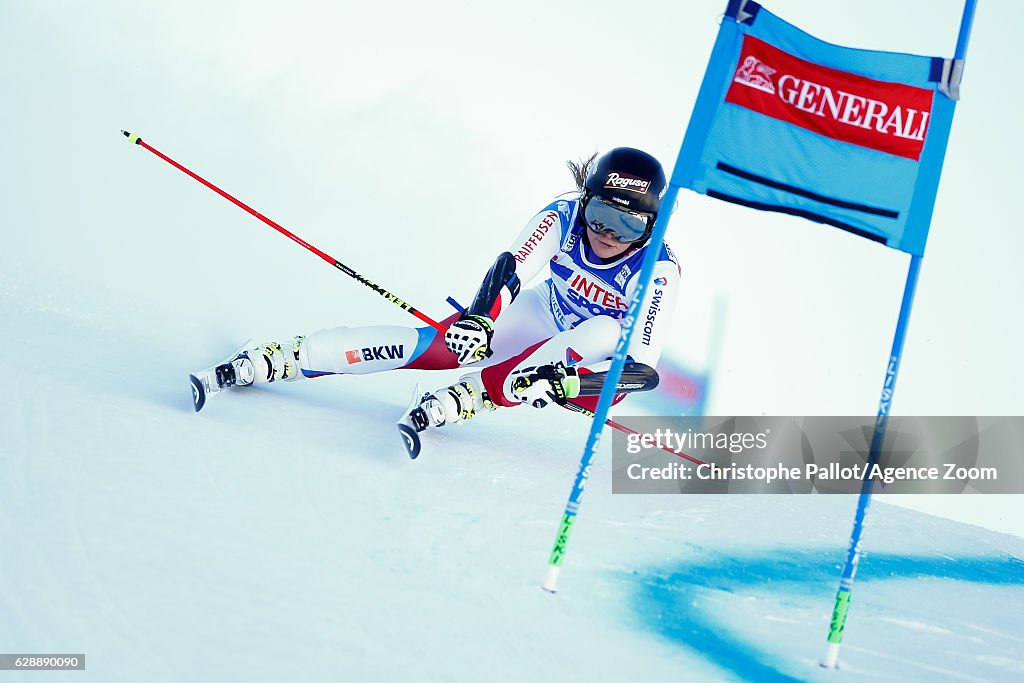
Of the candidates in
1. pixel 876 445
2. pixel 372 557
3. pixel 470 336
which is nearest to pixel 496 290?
pixel 470 336

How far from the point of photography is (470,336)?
10.5ft

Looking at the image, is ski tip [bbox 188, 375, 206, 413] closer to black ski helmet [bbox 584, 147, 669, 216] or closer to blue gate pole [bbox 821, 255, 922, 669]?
black ski helmet [bbox 584, 147, 669, 216]

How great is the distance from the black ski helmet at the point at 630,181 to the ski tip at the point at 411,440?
42.7 inches

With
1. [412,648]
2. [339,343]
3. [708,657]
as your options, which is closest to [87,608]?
[412,648]

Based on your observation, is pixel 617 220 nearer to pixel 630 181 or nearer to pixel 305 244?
pixel 630 181

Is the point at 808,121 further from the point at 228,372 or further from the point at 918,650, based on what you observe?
the point at 228,372

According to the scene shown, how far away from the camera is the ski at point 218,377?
319 cm

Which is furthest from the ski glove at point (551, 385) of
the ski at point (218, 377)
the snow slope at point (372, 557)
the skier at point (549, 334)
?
the ski at point (218, 377)

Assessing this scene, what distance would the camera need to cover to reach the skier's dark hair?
12.5 feet

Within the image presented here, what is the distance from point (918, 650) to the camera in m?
2.58

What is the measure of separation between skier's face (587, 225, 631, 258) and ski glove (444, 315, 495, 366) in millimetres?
567

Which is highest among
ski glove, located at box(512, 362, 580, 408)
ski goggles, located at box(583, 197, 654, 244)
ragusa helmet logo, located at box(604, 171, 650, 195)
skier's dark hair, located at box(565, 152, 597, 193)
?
skier's dark hair, located at box(565, 152, 597, 193)

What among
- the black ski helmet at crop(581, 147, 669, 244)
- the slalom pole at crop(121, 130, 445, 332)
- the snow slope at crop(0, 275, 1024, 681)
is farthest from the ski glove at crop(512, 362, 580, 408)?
the black ski helmet at crop(581, 147, 669, 244)

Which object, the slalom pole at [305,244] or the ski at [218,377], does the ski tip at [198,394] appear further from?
the slalom pole at [305,244]
